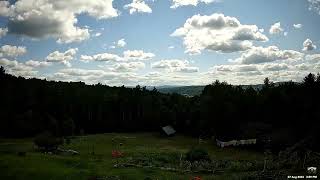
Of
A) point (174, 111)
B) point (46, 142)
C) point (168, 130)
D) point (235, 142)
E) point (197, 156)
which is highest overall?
point (174, 111)

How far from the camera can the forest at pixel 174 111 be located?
86.8 m

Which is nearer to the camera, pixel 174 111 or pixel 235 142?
pixel 235 142

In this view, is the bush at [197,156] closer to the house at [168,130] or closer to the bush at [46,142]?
the bush at [46,142]

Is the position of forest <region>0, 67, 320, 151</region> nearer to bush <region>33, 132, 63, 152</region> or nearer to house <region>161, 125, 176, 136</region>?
house <region>161, 125, 176, 136</region>

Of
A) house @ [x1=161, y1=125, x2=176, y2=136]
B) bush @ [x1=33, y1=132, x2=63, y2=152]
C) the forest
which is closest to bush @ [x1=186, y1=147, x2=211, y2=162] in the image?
the forest

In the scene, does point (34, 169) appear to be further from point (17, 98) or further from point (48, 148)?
point (17, 98)

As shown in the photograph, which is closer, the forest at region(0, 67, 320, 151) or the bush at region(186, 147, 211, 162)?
the bush at region(186, 147, 211, 162)

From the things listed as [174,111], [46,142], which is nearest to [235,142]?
[174,111]

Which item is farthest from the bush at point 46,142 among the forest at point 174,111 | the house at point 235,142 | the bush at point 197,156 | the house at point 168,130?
the house at point 168,130

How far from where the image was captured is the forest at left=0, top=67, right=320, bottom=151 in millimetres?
86812

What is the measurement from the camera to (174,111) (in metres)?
129

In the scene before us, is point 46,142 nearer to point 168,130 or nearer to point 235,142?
point 235,142

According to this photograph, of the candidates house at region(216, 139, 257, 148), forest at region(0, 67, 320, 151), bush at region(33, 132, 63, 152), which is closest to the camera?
bush at region(33, 132, 63, 152)

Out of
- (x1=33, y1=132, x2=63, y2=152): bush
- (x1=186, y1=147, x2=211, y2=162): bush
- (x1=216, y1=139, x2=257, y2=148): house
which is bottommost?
(x1=216, y1=139, x2=257, y2=148): house
